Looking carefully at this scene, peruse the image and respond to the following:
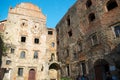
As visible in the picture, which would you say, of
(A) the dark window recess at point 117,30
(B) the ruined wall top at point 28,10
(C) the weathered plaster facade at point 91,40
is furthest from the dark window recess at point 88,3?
(B) the ruined wall top at point 28,10

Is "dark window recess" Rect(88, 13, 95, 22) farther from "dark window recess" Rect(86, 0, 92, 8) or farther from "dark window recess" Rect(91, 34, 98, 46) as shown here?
"dark window recess" Rect(91, 34, 98, 46)

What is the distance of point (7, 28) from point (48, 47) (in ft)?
29.1

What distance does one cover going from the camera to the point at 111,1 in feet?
54.1

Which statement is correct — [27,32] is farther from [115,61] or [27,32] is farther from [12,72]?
[115,61]

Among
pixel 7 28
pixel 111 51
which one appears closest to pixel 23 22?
pixel 7 28

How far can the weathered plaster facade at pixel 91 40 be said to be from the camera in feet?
50.4

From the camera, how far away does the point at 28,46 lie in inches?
992

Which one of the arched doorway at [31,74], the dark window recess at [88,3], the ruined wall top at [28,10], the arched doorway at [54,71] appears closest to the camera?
the dark window recess at [88,3]

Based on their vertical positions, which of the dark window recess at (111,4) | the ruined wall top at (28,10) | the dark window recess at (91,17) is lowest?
the dark window recess at (91,17)

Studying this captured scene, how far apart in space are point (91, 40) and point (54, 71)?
1156 cm

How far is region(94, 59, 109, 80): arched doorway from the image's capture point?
52.5 feet

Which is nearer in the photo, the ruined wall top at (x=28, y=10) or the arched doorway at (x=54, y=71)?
the arched doorway at (x=54, y=71)

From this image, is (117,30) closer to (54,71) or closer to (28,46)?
(54,71)

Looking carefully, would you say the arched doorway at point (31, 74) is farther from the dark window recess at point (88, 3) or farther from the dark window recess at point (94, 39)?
the dark window recess at point (88, 3)
